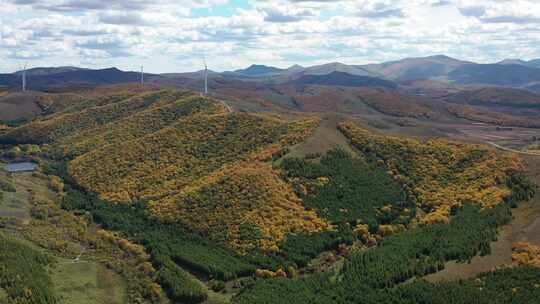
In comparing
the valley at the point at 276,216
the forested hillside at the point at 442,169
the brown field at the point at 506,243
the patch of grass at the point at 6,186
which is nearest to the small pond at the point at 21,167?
the valley at the point at 276,216

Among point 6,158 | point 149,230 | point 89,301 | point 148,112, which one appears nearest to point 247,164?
point 149,230

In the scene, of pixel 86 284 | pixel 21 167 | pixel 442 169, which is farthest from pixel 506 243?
pixel 21 167

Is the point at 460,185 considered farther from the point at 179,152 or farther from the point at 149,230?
the point at 179,152

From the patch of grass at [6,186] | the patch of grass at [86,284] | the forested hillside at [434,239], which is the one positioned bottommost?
the patch of grass at [86,284]

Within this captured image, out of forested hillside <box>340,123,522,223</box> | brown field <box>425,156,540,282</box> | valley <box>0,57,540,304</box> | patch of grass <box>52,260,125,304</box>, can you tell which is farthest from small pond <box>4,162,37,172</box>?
brown field <box>425,156,540,282</box>

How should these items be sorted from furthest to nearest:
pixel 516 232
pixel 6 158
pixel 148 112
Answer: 1. pixel 148 112
2. pixel 6 158
3. pixel 516 232

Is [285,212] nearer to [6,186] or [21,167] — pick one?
[6,186]

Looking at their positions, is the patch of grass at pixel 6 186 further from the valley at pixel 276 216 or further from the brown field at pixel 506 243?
the brown field at pixel 506 243

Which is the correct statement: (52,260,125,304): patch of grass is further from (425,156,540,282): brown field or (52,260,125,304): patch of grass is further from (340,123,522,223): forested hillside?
A: (340,123,522,223): forested hillside
